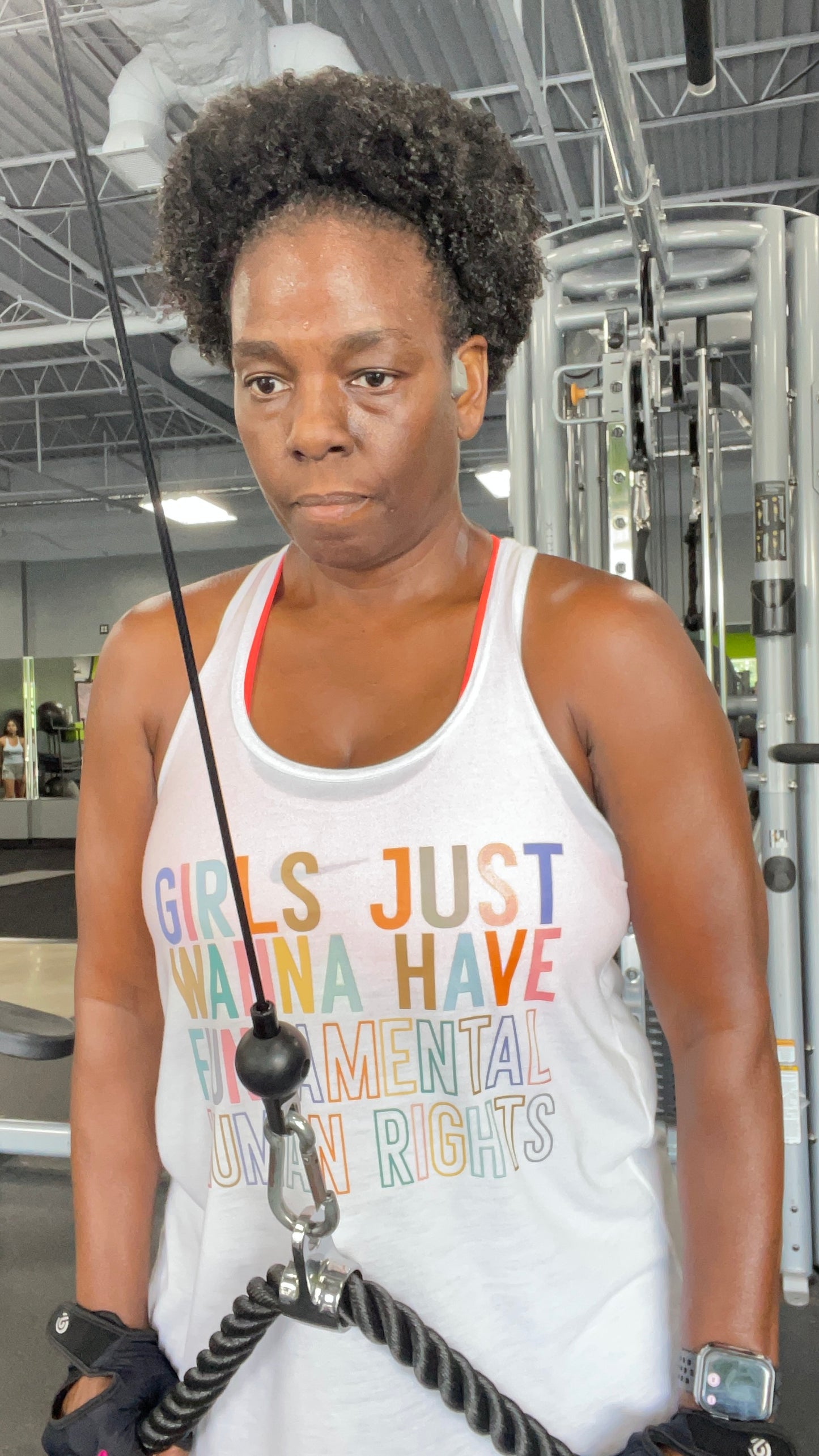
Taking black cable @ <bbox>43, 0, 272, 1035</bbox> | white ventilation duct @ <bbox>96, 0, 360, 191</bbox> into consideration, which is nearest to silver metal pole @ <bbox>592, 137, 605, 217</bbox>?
white ventilation duct @ <bbox>96, 0, 360, 191</bbox>

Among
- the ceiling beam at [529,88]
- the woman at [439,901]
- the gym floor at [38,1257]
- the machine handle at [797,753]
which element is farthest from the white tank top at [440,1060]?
the ceiling beam at [529,88]

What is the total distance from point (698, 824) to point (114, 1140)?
0.51 meters

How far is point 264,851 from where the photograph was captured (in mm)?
781

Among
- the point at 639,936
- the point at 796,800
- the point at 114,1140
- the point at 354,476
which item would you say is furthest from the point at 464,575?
the point at 796,800

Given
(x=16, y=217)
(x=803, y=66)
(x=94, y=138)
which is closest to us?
(x=803, y=66)

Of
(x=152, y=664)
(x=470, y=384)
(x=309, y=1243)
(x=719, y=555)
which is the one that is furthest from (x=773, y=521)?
(x=309, y=1243)

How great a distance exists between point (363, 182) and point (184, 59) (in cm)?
374

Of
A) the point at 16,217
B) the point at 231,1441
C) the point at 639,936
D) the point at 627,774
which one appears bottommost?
the point at 231,1441

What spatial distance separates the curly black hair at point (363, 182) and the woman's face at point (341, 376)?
0.09 feet

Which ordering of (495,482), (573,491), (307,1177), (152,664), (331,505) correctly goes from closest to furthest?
1. (307,1177)
2. (331,505)
3. (152,664)
4. (573,491)
5. (495,482)

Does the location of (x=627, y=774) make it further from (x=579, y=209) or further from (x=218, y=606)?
(x=579, y=209)

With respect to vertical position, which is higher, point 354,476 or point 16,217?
point 16,217

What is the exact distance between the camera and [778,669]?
8.35 ft

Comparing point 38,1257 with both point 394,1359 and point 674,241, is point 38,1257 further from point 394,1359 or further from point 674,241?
point 674,241
